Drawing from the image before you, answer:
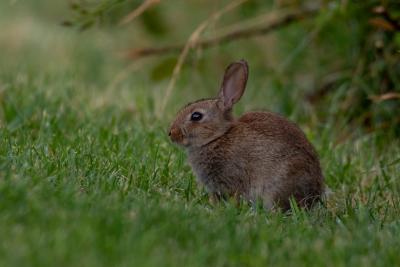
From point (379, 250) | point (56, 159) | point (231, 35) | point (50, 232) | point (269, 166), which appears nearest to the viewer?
point (50, 232)

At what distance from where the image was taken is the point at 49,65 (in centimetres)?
904

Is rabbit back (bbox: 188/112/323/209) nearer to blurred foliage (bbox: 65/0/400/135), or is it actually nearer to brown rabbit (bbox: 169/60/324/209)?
brown rabbit (bbox: 169/60/324/209)

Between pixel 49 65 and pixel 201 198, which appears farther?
pixel 49 65

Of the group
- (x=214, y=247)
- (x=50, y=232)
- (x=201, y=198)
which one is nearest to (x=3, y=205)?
(x=50, y=232)

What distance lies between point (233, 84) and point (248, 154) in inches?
25.4

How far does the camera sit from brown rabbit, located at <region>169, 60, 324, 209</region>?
534 cm

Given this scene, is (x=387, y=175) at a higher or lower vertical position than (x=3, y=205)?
lower

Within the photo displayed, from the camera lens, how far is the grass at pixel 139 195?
3609 millimetres

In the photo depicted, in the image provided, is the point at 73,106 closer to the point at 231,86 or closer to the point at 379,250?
the point at 231,86

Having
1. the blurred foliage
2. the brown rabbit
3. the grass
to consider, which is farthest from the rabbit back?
the blurred foliage

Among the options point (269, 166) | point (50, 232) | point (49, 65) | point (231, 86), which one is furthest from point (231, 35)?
point (50, 232)

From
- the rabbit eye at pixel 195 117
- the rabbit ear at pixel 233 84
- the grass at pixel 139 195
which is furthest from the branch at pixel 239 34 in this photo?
the rabbit eye at pixel 195 117

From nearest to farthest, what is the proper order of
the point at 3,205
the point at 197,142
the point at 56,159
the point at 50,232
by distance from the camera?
the point at 50,232 → the point at 3,205 → the point at 56,159 → the point at 197,142

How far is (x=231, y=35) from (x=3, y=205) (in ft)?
16.6
